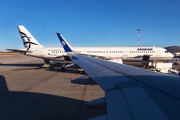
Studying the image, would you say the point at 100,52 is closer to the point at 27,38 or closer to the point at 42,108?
the point at 27,38

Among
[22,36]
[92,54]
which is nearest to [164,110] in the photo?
[92,54]

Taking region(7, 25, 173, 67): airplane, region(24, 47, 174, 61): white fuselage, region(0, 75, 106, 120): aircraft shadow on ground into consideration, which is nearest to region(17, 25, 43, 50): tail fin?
region(7, 25, 173, 67): airplane

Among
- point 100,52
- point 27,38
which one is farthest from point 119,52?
point 27,38

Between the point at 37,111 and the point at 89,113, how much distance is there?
2.86 meters

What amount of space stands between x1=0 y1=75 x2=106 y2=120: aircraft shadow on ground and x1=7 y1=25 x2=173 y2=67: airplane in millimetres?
12210

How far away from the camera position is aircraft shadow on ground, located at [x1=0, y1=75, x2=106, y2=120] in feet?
17.3

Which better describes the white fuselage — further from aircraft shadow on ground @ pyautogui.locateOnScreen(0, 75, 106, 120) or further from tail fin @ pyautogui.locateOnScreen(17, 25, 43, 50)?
aircraft shadow on ground @ pyautogui.locateOnScreen(0, 75, 106, 120)

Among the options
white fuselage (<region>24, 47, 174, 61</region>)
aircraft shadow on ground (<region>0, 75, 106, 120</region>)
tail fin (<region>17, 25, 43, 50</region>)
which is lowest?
aircraft shadow on ground (<region>0, 75, 106, 120</region>)

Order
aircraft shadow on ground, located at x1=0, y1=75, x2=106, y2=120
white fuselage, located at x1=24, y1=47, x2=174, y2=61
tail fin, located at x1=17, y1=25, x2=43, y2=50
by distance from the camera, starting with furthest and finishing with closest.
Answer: tail fin, located at x1=17, y1=25, x2=43, y2=50, white fuselage, located at x1=24, y1=47, x2=174, y2=61, aircraft shadow on ground, located at x1=0, y1=75, x2=106, y2=120

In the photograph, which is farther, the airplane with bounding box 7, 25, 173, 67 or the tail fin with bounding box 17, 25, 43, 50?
the tail fin with bounding box 17, 25, 43, 50

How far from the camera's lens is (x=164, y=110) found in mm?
1374

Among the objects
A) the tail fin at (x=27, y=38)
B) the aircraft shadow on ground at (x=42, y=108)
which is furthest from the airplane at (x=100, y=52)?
the aircraft shadow on ground at (x=42, y=108)

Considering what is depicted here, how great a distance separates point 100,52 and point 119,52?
349 centimetres

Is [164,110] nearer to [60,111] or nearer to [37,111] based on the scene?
[60,111]
